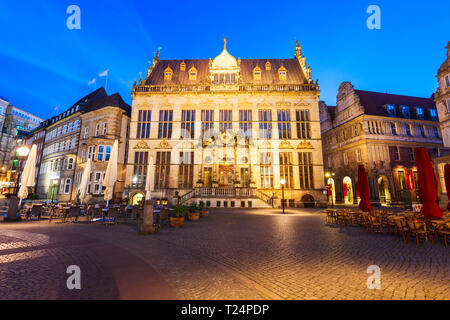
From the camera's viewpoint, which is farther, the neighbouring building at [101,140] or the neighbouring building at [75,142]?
the neighbouring building at [75,142]

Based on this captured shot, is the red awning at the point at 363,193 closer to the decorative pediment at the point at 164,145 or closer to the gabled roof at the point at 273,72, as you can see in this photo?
the gabled roof at the point at 273,72

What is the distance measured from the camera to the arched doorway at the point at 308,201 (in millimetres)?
23484

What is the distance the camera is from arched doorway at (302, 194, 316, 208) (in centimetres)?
2348

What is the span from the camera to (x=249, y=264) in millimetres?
4914

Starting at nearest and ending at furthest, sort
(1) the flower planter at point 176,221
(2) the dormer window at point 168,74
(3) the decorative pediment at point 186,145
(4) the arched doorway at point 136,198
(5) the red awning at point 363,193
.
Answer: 1. (1) the flower planter at point 176,221
2. (5) the red awning at point 363,193
3. (4) the arched doorway at point 136,198
4. (3) the decorative pediment at point 186,145
5. (2) the dormer window at point 168,74

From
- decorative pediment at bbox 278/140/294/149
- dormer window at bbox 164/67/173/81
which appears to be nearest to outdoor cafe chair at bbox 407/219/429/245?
decorative pediment at bbox 278/140/294/149

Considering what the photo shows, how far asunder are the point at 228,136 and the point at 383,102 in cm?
2646

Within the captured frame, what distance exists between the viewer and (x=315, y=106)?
84.8ft

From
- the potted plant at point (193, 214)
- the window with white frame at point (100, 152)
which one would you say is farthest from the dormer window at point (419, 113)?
the window with white frame at point (100, 152)

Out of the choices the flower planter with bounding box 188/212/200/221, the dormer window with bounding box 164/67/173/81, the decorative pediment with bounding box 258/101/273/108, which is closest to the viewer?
the flower planter with bounding box 188/212/200/221

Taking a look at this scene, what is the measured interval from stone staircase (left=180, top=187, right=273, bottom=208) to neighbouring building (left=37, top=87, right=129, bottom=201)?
1217 cm

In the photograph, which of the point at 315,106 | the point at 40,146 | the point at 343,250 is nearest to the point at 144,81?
the point at 315,106

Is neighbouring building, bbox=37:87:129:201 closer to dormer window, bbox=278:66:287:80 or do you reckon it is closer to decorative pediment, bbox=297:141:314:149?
dormer window, bbox=278:66:287:80
